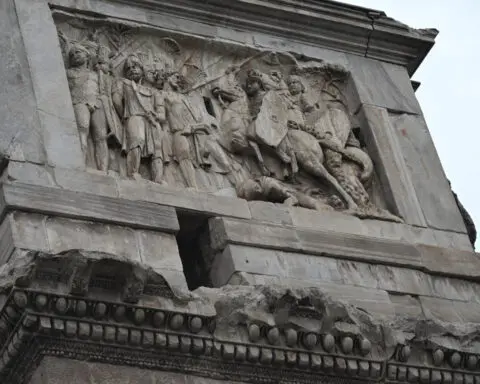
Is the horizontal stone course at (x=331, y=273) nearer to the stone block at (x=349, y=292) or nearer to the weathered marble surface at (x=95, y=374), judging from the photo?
the stone block at (x=349, y=292)

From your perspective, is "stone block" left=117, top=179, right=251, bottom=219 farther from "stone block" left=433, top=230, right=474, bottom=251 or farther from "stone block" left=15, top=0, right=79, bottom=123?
"stone block" left=433, top=230, right=474, bottom=251

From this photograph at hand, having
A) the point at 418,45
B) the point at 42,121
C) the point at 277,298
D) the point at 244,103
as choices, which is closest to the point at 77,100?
the point at 42,121

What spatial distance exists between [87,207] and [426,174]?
153 inches

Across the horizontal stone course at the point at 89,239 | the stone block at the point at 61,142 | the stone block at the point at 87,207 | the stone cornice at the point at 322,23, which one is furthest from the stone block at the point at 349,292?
the stone cornice at the point at 322,23

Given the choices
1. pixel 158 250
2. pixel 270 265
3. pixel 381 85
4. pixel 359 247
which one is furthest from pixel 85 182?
pixel 381 85

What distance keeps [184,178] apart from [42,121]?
1348 mm

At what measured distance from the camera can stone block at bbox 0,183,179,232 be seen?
1363 centimetres

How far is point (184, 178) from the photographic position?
49.3 feet

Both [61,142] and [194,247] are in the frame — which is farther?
[194,247]

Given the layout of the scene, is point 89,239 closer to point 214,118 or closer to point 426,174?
point 214,118

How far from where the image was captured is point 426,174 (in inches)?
644

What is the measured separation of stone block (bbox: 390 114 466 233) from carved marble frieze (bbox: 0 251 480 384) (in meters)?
1.83

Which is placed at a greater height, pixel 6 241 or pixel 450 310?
pixel 450 310

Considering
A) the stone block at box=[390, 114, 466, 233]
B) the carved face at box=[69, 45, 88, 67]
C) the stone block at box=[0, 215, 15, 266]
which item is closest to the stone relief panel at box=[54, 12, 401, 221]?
the carved face at box=[69, 45, 88, 67]
